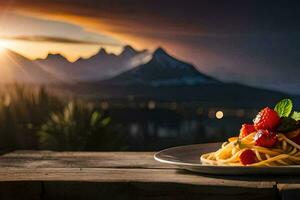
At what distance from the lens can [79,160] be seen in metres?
1.81

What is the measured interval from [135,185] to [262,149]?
0.36 metres

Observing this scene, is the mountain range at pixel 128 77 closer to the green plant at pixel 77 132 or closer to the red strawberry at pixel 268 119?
the green plant at pixel 77 132

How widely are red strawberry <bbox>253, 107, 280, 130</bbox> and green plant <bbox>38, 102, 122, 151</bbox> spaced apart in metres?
3.60

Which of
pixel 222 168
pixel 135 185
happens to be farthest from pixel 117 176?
pixel 222 168

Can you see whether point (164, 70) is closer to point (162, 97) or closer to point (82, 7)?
point (162, 97)

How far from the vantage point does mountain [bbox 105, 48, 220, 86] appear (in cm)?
556

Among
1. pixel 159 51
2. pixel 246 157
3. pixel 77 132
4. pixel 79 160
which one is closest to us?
pixel 246 157


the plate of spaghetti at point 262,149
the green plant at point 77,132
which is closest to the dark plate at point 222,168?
the plate of spaghetti at point 262,149

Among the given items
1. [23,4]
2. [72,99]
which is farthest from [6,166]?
[23,4]

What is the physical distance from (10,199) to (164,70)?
425 centimetres

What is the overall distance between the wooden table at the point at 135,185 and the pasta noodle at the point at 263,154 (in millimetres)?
99

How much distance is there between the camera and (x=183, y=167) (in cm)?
152

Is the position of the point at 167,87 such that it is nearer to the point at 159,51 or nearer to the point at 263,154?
the point at 159,51

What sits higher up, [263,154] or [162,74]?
[162,74]
